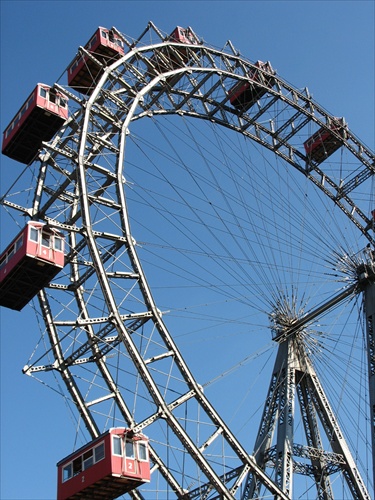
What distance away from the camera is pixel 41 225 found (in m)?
28.3

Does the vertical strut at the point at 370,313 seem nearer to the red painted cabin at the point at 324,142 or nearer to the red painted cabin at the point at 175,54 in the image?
the red painted cabin at the point at 324,142

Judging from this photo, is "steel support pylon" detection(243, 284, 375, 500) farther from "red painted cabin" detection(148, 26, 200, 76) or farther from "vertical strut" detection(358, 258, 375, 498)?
"red painted cabin" detection(148, 26, 200, 76)

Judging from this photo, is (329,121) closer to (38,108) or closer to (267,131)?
(267,131)

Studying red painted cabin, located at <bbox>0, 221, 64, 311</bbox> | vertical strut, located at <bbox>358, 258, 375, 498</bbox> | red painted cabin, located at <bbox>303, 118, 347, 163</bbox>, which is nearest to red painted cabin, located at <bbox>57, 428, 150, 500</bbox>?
red painted cabin, located at <bbox>0, 221, 64, 311</bbox>

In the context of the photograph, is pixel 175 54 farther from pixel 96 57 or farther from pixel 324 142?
pixel 324 142

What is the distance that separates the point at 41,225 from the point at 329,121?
19.9 meters

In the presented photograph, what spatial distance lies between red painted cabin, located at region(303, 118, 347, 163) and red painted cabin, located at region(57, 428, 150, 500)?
22.1 metres

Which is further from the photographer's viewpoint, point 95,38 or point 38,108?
point 95,38

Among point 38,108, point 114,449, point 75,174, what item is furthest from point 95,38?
point 114,449

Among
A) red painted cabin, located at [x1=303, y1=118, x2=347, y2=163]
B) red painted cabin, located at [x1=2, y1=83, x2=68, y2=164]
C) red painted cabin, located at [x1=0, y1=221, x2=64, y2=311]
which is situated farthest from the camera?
red painted cabin, located at [x1=303, y1=118, x2=347, y2=163]

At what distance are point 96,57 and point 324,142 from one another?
13.4m

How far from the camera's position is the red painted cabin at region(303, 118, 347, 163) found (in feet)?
142

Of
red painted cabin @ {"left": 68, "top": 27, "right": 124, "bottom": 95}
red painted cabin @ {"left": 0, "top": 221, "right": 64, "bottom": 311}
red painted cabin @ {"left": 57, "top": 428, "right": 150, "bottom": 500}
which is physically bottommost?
red painted cabin @ {"left": 57, "top": 428, "right": 150, "bottom": 500}

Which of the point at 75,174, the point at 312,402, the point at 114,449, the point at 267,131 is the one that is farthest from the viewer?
the point at 267,131
